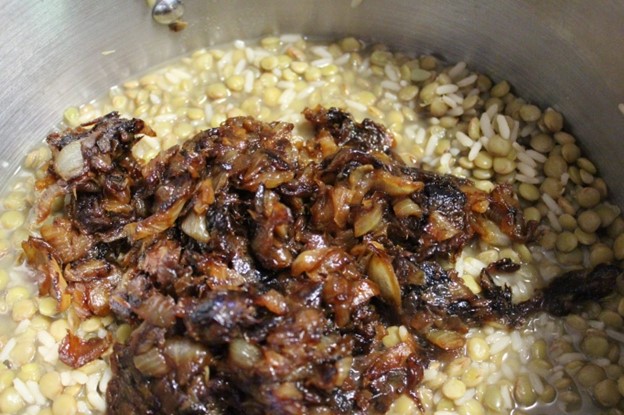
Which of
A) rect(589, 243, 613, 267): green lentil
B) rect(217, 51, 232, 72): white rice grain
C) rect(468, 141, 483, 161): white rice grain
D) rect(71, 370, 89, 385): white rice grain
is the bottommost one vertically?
rect(71, 370, 89, 385): white rice grain

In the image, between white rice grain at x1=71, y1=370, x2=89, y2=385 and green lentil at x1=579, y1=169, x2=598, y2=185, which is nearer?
white rice grain at x1=71, y1=370, x2=89, y2=385

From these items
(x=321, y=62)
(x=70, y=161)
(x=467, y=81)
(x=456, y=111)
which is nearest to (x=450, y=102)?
(x=456, y=111)

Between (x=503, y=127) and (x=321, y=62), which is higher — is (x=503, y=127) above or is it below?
above

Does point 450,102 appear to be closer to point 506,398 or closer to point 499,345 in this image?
point 499,345

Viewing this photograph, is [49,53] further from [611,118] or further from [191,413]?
[611,118]

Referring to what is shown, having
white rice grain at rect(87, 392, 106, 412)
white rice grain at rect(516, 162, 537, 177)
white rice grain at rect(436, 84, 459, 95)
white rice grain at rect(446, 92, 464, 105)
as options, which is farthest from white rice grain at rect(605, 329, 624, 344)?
white rice grain at rect(87, 392, 106, 412)

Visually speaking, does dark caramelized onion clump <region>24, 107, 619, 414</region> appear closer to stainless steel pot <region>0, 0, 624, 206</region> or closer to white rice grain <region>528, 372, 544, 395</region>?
white rice grain <region>528, 372, 544, 395</region>
